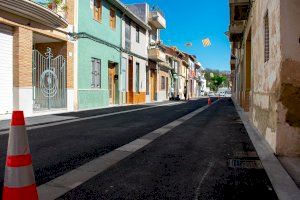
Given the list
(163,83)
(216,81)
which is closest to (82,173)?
(163,83)

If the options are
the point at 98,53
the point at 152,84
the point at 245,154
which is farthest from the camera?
the point at 152,84

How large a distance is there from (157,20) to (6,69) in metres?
22.9

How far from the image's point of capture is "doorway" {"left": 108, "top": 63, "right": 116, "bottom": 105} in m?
23.4

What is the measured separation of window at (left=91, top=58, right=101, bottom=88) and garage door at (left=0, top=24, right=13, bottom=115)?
746cm

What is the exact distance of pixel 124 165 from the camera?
4746 mm

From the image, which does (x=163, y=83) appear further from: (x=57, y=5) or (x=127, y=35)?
(x=57, y=5)

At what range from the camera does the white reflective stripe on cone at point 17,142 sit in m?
2.77

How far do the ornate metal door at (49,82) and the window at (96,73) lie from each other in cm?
354

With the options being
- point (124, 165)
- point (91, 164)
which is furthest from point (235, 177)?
point (91, 164)

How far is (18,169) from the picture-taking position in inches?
→ 108

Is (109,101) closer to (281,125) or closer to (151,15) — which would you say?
(151,15)

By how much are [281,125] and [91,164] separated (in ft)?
10.1

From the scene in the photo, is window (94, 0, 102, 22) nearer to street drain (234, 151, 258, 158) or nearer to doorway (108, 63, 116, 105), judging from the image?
doorway (108, 63, 116, 105)

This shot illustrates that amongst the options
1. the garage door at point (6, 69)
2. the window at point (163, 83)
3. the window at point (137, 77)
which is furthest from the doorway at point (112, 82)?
the window at point (163, 83)
